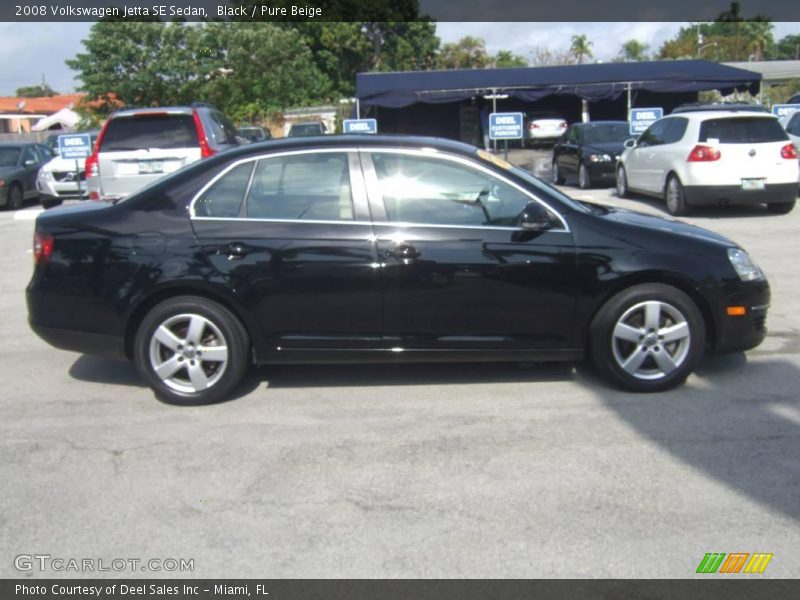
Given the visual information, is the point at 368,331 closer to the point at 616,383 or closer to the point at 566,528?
the point at 616,383

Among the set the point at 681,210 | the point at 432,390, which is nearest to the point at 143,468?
the point at 432,390

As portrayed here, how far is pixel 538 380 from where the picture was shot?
19.2 feet

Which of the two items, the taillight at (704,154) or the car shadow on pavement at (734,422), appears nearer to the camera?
the car shadow on pavement at (734,422)

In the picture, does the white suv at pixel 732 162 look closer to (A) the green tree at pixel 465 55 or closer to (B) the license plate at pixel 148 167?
(B) the license plate at pixel 148 167

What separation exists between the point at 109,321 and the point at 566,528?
10.5 ft

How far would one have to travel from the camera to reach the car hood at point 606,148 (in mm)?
A: 17547

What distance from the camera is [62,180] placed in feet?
61.6

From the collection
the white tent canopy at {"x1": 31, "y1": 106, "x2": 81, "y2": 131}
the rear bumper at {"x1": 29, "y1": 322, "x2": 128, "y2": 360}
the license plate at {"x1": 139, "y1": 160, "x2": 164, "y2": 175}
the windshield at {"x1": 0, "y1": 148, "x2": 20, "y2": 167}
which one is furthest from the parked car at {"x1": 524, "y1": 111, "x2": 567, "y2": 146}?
the white tent canopy at {"x1": 31, "y1": 106, "x2": 81, "y2": 131}

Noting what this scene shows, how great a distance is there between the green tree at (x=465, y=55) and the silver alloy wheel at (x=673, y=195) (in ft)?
175

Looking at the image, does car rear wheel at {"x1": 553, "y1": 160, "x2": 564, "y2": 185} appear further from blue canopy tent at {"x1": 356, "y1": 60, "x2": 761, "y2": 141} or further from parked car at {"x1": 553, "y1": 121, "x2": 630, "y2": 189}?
blue canopy tent at {"x1": 356, "y1": 60, "x2": 761, "y2": 141}

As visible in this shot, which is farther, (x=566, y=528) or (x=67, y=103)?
(x=67, y=103)

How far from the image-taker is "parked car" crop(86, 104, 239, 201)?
11.8m

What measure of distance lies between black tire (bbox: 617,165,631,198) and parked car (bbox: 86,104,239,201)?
7.91 meters

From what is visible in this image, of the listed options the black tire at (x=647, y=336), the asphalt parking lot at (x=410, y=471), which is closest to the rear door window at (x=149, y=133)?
the asphalt parking lot at (x=410, y=471)
